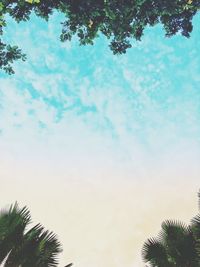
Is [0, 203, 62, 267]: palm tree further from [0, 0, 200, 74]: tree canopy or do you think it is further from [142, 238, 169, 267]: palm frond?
[0, 0, 200, 74]: tree canopy

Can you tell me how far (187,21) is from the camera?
19109 millimetres

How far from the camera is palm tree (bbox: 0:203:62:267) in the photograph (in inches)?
379

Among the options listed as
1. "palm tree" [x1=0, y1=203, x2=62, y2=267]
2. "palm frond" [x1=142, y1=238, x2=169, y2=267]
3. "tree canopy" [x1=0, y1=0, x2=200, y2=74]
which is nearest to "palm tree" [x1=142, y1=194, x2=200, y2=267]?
"palm frond" [x1=142, y1=238, x2=169, y2=267]

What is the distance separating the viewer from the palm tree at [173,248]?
1134cm

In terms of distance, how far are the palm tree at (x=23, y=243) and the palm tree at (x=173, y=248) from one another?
386 centimetres

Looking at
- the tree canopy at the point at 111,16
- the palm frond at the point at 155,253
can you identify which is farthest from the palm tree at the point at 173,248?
the tree canopy at the point at 111,16

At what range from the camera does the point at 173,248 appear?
38.3 ft

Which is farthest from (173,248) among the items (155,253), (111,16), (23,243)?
(111,16)

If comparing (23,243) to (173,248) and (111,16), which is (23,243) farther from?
(111,16)

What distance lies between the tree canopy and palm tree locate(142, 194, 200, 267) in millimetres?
10535

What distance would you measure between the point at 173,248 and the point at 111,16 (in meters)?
11.2

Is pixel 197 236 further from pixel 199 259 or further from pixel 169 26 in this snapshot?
pixel 169 26

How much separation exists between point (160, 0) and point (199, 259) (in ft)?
41.4

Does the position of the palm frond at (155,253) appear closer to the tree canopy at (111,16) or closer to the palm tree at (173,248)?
the palm tree at (173,248)
